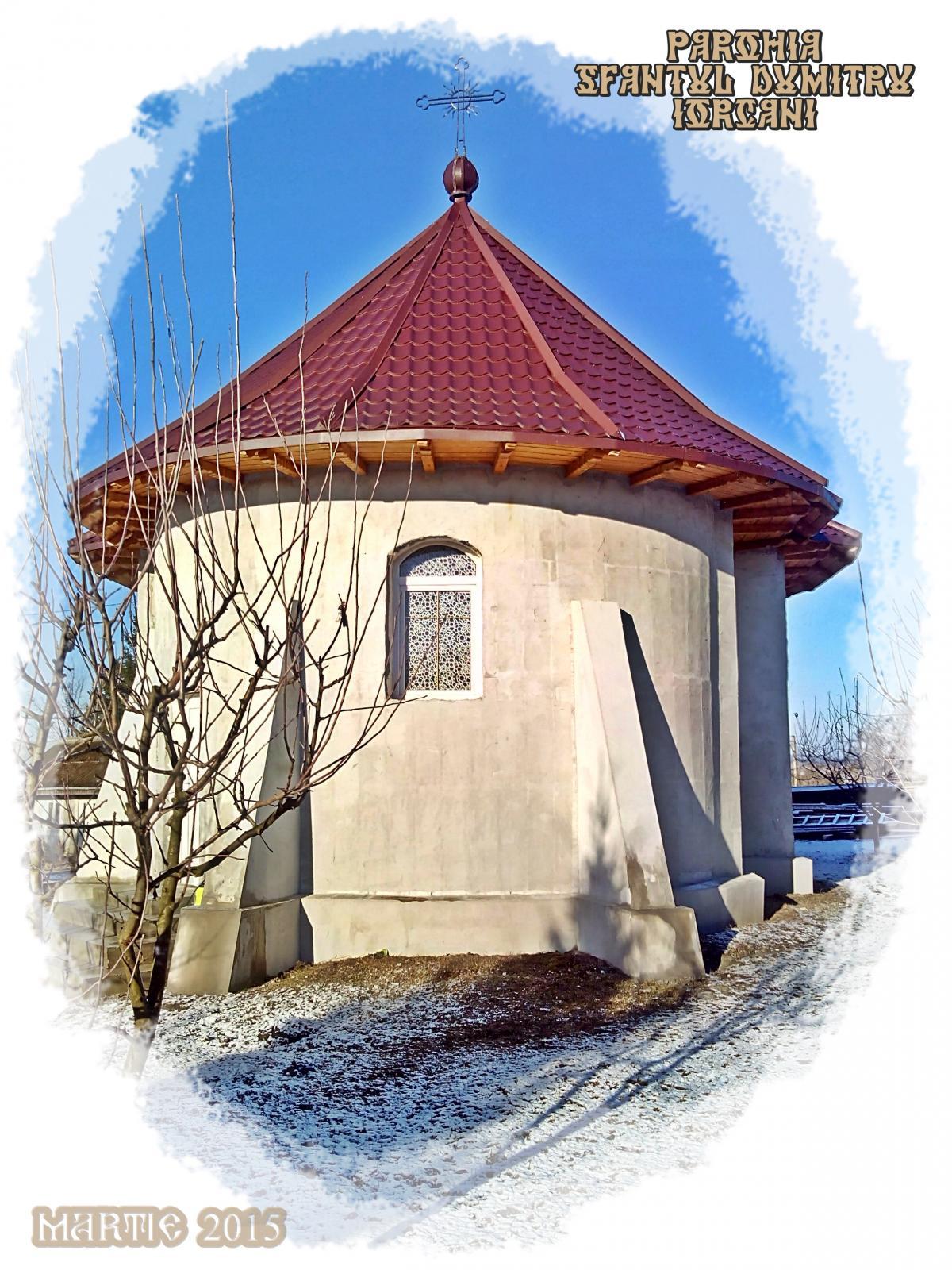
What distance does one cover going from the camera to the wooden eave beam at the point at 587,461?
907 centimetres

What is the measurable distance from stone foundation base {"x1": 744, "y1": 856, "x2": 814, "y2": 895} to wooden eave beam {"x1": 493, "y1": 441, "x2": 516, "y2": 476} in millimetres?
6428

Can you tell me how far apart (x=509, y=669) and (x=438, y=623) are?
80cm

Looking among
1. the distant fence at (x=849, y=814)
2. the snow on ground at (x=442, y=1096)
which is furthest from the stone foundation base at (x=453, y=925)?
the distant fence at (x=849, y=814)

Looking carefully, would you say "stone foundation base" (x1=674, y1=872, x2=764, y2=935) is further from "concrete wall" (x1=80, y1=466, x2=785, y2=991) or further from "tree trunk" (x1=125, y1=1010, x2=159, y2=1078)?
"tree trunk" (x1=125, y1=1010, x2=159, y2=1078)

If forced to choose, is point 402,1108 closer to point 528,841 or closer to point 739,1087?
point 739,1087

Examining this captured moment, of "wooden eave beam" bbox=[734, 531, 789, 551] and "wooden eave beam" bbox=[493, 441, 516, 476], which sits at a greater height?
"wooden eave beam" bbox=[493, 441, 516, 476]

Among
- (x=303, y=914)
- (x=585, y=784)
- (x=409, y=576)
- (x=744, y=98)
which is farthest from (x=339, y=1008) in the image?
(x=744, y=98)

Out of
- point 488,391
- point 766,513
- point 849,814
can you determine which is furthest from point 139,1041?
point 849,814

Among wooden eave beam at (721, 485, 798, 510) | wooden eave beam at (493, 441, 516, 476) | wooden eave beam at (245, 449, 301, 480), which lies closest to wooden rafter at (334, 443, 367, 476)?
wooden eave beam at (245, 449, 301, 480)

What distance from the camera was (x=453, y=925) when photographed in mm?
9039

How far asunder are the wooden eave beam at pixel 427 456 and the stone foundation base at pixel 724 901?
15.4 feet

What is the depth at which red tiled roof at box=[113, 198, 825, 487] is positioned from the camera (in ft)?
29.8

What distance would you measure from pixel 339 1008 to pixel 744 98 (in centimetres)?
699

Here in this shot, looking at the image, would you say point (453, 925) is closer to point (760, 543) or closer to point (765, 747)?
point (765, 747)
